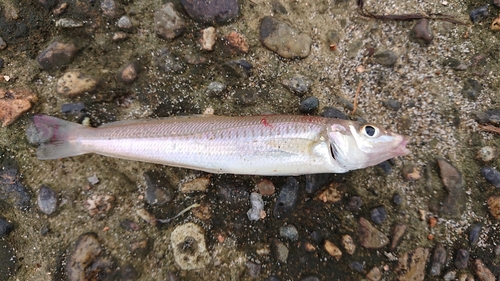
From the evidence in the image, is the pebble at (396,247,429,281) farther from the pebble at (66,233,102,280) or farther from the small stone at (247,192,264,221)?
the pebble at (66,233,102,280)

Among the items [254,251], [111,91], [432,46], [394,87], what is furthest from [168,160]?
[432,46]

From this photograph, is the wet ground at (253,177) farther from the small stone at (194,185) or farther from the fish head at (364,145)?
the fish head at (364,145)

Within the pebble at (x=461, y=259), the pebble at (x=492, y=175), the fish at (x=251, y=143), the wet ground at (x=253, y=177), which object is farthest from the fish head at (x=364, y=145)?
the pebble at (x=461, y=259)

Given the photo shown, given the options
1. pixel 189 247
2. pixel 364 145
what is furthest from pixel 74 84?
pixel 364 145

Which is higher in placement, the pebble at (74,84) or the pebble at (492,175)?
the pebble at (492,175)

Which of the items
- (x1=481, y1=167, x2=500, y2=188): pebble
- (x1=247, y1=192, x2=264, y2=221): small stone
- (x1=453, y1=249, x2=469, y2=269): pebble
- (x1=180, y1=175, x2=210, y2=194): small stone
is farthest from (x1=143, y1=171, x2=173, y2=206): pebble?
(x1=481, y1=167, x2=500, y2=188): pebble

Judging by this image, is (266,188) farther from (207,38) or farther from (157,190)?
(207,38)
